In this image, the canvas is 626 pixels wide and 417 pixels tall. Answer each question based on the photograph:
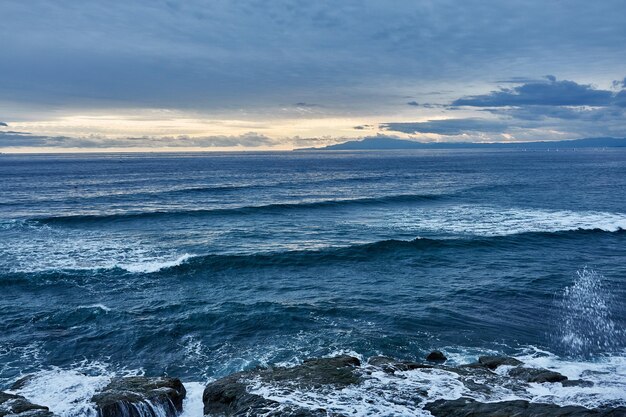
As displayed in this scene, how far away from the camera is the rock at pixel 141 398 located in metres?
17.4

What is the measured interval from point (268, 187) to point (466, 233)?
52604 millimetres

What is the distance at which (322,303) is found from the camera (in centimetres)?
3158

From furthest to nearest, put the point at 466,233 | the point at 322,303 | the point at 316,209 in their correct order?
the point at 316,209 → the point at 466,233 → the point at 322,303

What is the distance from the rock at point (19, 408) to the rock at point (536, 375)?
64.0 ft

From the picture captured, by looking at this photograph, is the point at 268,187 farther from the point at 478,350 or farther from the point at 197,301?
the point at 478,350

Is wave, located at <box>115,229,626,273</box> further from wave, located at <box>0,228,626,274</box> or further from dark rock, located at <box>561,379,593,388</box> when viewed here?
dark rock, located at <box>561,379,593,388</box>

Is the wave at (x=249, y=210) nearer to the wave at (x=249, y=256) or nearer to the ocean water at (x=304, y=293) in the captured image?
the ocean water at (x=304, y=293)

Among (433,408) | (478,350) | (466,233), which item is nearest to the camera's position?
(433,408)

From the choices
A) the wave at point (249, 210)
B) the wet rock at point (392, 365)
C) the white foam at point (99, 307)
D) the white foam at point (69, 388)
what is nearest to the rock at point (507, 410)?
the wet rock at point (392, 365)

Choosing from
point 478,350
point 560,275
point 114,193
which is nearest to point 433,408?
point 478,350

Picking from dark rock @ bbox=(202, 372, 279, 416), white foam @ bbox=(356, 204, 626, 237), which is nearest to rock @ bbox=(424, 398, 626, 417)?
dark rock @ bbox=(202, 372, 279, 416)

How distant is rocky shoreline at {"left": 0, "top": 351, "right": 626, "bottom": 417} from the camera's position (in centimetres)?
1664

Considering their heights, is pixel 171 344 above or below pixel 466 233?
below

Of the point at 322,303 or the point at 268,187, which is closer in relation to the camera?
the point at 322,303
